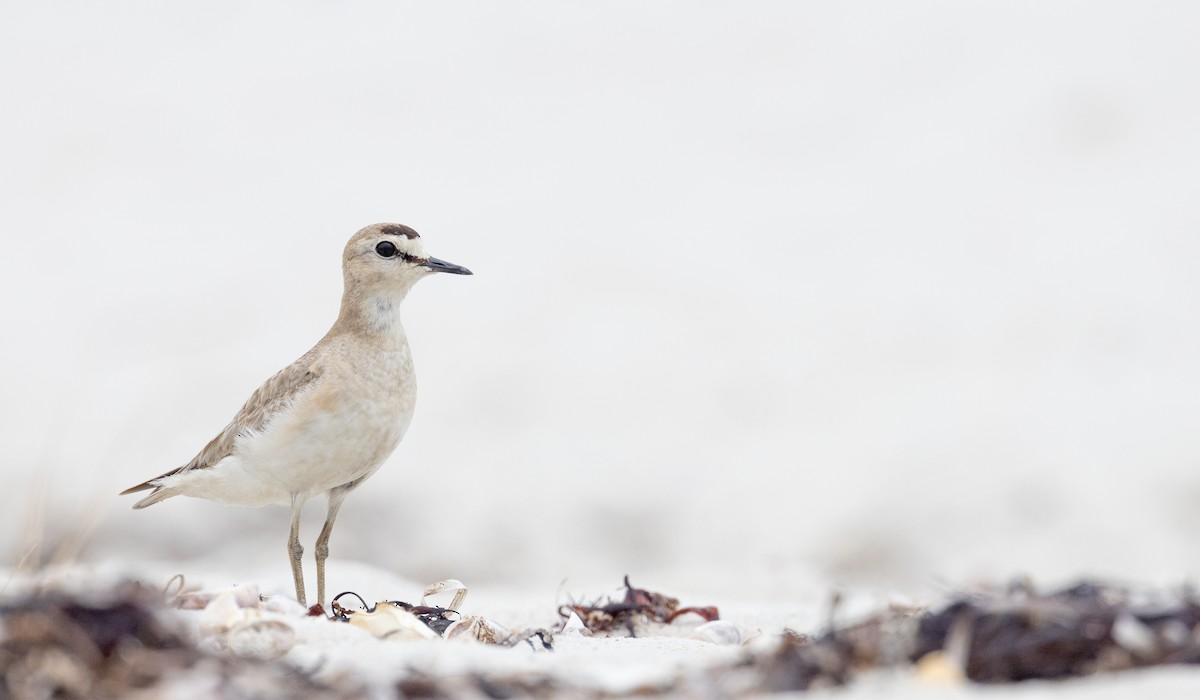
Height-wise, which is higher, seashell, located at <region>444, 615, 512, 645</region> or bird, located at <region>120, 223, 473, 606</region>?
bird, located at <region>120, 223, 473, 606</region>

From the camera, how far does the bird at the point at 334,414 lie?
224 inches

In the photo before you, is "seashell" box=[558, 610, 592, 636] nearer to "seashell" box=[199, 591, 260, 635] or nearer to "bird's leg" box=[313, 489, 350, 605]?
"bird's leg" box=[313, 489, 350, 605]

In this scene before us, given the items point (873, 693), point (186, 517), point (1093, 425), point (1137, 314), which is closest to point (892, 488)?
point (1093, 425)

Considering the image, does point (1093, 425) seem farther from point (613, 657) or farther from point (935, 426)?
point (613, 657)

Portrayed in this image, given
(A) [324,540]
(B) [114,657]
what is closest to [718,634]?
(A) [324,540]

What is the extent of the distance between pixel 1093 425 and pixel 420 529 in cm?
554

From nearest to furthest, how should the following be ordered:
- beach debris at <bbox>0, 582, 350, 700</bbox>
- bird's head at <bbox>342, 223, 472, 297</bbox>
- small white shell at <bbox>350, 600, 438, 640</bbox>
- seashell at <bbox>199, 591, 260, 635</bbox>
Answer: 1. beach debris at <bbox>0, 582, 350, 700</bbox>
2. seashell at <bbox>199, 591, 260, 635</bbox>
3. small white shell at <bbox>350, 600, 438, 640</bbox>
4. bird's head at <bbox>342, 223, 472, 297</bbox>

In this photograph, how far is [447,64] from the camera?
1747 cm

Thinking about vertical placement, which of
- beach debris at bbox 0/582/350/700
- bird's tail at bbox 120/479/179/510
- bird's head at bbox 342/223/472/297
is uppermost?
bird's head at bbox 342/223/472/297

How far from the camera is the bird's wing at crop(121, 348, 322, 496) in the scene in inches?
228

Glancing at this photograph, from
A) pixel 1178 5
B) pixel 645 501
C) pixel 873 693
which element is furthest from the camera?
pixel 1178 5

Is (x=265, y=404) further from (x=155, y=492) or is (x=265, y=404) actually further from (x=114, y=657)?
(x=114, y=657)

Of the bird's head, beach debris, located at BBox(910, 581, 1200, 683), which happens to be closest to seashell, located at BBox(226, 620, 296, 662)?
beach debris, located at BBox(910, 581, 1200, 683)

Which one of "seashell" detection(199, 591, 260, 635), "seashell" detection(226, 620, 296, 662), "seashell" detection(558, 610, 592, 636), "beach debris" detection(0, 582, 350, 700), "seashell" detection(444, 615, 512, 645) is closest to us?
"beach debris" detection(0, 582, 350, 700)
